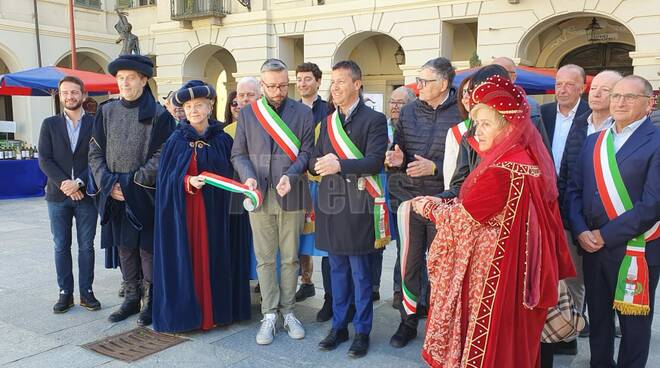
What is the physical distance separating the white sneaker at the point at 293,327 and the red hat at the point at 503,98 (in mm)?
2270

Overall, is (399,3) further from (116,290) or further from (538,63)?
(116,290)

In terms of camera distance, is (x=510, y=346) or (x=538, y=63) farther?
(x=538, y=63)

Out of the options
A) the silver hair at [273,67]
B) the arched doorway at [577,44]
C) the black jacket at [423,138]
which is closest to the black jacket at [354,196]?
the black jacket at [423,138]

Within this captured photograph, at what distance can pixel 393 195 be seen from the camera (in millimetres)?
4004

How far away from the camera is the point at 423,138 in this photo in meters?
3.71

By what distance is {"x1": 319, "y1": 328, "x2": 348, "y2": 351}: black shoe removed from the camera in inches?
149

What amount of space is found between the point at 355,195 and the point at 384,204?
227mm

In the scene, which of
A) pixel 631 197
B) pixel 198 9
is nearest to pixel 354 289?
pixel 631 197

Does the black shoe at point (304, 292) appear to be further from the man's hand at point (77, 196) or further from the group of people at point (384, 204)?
the man's hand at point (77, 196)

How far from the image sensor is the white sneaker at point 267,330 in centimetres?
387

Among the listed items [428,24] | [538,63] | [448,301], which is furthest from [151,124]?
[538,63]

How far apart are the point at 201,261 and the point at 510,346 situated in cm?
236

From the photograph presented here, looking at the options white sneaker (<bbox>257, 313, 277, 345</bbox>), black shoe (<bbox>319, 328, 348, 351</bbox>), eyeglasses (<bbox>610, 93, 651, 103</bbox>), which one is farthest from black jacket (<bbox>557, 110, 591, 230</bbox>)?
white sneaker (<bbox>257, 313, 277, 345</bbox>)

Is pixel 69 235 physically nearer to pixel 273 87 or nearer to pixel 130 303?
pixel 130 303
